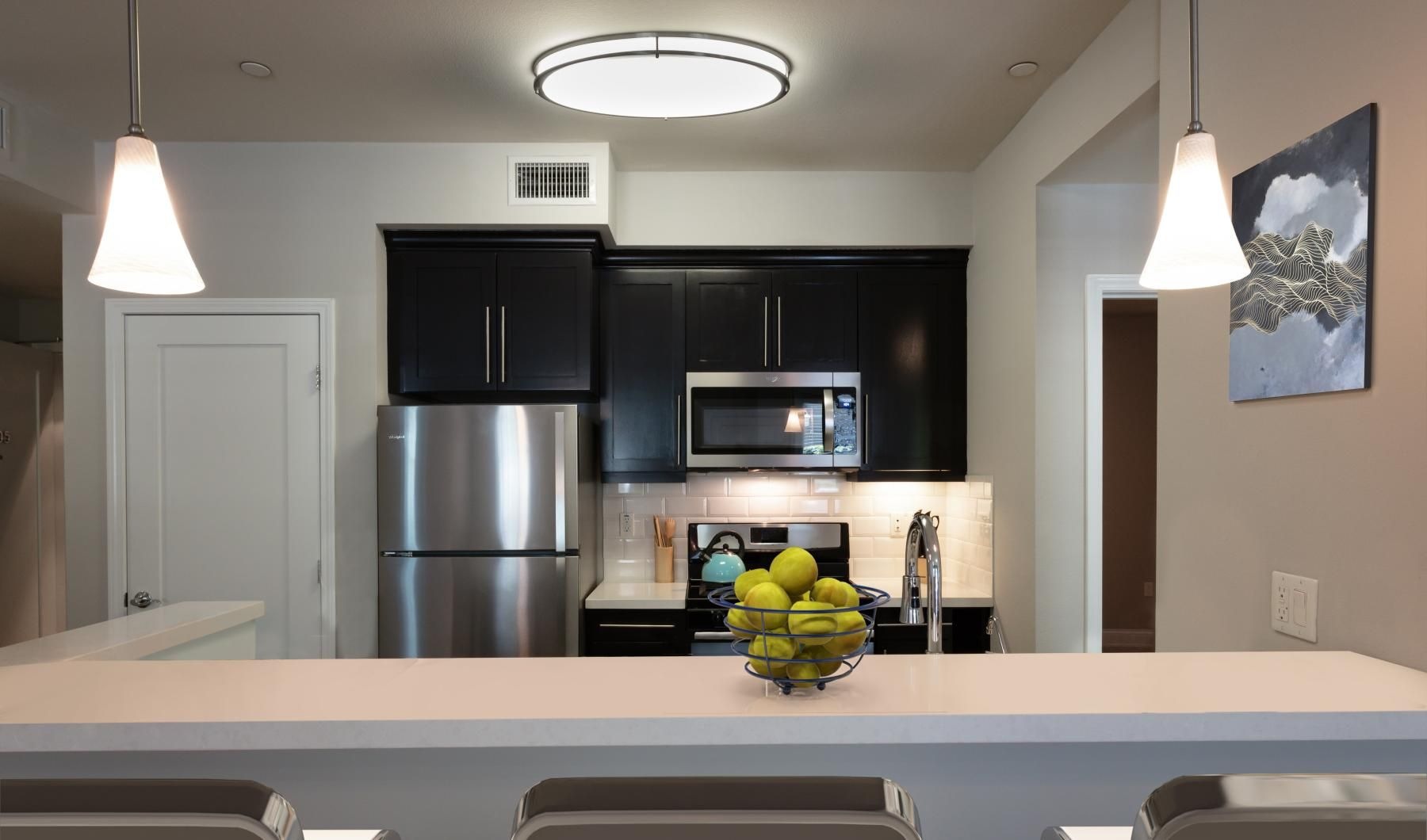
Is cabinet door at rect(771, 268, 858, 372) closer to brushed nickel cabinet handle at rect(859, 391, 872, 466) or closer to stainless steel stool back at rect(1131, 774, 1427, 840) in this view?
brushed nickel cabinet handle at rect(859, 391, 872, 466)

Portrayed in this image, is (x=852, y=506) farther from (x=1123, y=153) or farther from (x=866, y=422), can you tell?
(x=1123, y=153)

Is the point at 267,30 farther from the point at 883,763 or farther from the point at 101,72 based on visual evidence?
the point at 883,763

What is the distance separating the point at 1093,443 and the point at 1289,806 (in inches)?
95.4

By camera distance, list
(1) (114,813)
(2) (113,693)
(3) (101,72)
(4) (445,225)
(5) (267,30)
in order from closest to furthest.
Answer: (1) (114,813), (2) (113,693), (5) (267,30), (3) (101,72), (4) (445,225)

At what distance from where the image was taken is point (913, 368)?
384cm

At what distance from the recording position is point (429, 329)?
359 centimetres

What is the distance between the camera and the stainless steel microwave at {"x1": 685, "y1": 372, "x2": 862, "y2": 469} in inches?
148

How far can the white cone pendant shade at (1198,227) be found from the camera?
129 centimetres

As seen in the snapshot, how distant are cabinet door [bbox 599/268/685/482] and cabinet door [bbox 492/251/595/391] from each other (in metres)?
0.22

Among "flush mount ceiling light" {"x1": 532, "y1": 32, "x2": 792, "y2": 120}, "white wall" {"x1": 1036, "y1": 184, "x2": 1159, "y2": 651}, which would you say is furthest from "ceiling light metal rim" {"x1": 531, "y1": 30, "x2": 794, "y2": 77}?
"white wall" {"x1": 1036, "y1": 184, "x2": 1159, "y2": 651}

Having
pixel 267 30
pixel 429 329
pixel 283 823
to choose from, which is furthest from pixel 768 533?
pixel 283 823

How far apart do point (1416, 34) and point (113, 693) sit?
6.89 ft

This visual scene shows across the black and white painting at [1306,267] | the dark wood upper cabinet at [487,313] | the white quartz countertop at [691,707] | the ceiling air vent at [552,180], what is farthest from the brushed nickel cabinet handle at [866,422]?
the white quartz countertop at [691,707]

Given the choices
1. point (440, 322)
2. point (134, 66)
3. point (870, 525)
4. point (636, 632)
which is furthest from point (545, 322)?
point (134, 66)
